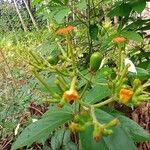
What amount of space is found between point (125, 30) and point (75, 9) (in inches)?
10.1

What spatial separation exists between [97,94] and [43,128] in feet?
0.57

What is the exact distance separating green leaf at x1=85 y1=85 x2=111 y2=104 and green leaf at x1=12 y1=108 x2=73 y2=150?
84mm

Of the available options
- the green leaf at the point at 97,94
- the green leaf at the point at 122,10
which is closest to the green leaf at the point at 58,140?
the green leaf at the point at 97,94

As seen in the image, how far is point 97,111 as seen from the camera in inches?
37.9

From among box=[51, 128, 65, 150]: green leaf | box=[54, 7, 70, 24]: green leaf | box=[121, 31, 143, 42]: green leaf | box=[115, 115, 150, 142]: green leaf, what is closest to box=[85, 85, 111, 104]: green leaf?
box=[115, 115, 150, 142]: green leaf

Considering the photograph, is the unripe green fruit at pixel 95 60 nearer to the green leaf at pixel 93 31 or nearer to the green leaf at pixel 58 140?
the green leaf at pixel 58 140

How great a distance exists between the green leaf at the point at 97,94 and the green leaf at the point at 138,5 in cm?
64

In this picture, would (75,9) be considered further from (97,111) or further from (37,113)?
(97,111)

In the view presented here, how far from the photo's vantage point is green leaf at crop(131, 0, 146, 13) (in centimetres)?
165

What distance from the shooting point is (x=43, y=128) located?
98cm

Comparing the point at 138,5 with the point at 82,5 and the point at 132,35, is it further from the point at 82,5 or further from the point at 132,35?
the point at 82,5

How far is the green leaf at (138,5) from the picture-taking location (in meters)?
1.65

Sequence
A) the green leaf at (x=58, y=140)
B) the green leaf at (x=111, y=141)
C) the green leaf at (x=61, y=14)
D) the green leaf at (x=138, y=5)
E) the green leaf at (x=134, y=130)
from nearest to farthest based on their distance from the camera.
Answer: the green leaf at (x=111, y=141), the green leaf at (x=134, y=130), the green leaf at (x=58, y=140), the green leaf at (x=138, y=5), the green leaf at (x=61, y=14)

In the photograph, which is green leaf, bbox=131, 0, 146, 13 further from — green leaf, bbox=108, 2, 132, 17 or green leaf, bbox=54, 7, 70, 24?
green leaf, bbox=54, 7, 70, 24
